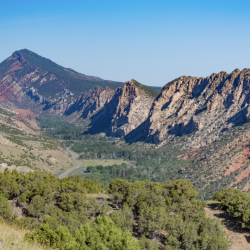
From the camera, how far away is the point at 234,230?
45250 mm

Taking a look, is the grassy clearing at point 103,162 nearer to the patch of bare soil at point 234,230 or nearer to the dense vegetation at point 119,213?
the dense vegetation at point 119,213

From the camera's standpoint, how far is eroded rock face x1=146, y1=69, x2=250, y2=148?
547 ft

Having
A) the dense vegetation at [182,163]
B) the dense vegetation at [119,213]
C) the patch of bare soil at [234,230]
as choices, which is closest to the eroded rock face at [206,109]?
the dense vegetation at [182,163]

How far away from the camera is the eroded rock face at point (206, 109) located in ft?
547

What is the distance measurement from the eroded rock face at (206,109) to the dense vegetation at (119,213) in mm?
118328

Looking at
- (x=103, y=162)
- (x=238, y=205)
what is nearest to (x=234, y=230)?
(x=238, y=205)

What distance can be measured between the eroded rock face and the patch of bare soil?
115 m

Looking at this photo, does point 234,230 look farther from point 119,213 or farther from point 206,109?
point 206,109

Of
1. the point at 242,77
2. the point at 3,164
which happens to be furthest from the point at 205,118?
the point at 3,164

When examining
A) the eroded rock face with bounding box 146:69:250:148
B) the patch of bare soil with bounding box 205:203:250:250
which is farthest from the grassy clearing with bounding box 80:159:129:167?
the patch of bare soil with bounding box 205:203:250:250

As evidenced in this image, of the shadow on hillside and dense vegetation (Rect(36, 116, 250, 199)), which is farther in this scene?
dense vegetation (Rect(36, 116, 250, 199))

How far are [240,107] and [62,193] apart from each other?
138520 mm

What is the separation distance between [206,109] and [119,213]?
14505 cm

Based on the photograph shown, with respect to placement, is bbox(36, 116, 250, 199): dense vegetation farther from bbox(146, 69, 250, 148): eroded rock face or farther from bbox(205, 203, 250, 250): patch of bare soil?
bbox(205, 203, 250, 250): patch of bare soil
